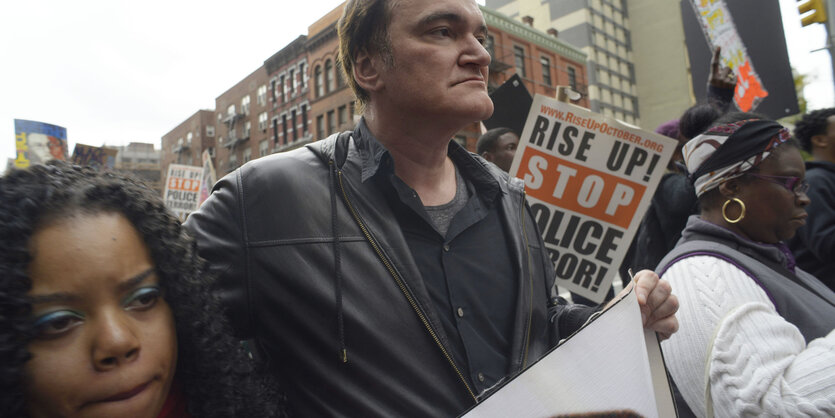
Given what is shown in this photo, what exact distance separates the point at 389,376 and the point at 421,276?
30 centimetres

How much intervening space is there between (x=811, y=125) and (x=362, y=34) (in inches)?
140

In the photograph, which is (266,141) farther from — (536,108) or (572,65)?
(536,108)

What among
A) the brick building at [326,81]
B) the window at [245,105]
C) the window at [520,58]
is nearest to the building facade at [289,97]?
the brick building at [326,81]

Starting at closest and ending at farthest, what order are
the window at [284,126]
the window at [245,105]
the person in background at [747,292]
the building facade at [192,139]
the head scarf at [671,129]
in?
1. the person in background at [747,292]
2. the head scarf at [671,129]
3. the window at [284,126]
4. the window at [245,105]
5. the building facade at [192,139]

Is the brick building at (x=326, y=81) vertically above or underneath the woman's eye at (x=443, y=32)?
above

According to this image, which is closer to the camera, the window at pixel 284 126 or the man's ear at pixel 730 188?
the man's ear at pixel 730 188

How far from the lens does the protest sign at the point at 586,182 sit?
324 centimetres

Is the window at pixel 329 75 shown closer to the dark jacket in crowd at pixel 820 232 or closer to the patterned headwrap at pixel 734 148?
the dark jacket in crowd at pixel 820 232

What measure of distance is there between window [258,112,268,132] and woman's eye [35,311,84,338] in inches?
1654

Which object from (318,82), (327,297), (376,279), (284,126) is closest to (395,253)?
(376,279)

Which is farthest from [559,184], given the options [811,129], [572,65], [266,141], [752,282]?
[266,141]

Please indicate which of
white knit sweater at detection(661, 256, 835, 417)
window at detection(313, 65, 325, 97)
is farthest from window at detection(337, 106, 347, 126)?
white knit sweater at detection(661, 256, 835, 417)

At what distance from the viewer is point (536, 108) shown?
337cm

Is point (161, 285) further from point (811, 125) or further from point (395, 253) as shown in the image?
point (811, 125)
